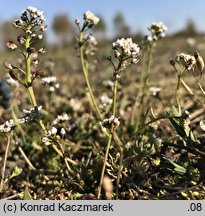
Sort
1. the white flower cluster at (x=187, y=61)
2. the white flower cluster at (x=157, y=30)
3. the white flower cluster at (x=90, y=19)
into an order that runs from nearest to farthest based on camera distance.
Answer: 1. the white flower cluster at (x=187, y=61)
2. the white flower cluster at (x=90, y=19)
3. the white flower cluster at (x=157, y=30)

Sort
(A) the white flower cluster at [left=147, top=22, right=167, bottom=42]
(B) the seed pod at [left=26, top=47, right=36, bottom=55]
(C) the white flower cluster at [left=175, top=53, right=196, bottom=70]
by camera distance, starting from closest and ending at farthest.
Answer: (B) the seed pod at [left=26, top=47, right=36, bottom=55]
(C) the white flower cluster at [left=175, top=53, right=196, bottom=70]
(A) the white flower cluster at [left=147, top=22, right=167, bottom=42]

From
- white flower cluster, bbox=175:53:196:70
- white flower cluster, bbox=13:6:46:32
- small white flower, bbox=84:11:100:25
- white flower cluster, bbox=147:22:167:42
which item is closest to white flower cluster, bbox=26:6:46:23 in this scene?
white flower cluster, bbox=13:6:46:32

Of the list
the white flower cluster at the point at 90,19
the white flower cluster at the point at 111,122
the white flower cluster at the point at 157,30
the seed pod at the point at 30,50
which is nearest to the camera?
the white flower cluster at the point at 111,122

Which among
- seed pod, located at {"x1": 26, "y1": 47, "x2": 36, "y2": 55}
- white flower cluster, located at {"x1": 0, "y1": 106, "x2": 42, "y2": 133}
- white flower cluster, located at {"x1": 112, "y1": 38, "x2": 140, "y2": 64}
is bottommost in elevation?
white flower cluster, located at {"x1": 0, "y1": 106, "x2": 42, "y2": 133}

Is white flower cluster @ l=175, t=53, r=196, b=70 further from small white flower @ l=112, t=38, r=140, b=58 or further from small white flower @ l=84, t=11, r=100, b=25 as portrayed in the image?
small white flower @ l=84, t=11, r=100, b=25

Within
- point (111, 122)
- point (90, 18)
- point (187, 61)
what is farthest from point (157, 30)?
point (111, 122)

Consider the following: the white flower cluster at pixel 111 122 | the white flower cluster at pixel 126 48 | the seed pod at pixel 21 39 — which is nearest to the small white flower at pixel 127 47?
the white flower cluster at pixel 126 48

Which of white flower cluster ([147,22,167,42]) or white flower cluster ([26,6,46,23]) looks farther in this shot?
white flower cluster ([147,22,167,42])

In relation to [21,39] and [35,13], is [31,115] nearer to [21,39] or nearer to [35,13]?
[21,39]

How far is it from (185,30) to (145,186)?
31.3m

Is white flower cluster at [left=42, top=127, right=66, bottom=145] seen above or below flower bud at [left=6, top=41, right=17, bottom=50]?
below

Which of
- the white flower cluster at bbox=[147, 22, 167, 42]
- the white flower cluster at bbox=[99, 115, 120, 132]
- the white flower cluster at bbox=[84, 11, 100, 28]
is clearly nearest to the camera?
the white flower cluster at bbox=[99, 115, 120, 132]

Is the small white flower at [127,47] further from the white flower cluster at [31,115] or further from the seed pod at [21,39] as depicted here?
the white flower cluster at [31,115]
